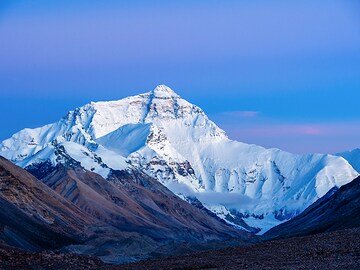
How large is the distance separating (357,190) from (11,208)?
62622 millimetres

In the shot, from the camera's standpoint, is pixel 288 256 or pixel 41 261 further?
pixel 41 261

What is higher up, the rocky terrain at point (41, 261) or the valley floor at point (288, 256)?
the valley floor at point (288, 256)

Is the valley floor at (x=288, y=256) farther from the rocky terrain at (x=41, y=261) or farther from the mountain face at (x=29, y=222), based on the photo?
the mountain face at (x=29, y=222)

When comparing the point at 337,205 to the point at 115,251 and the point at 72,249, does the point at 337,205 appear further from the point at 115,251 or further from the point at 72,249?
the point at 72,249

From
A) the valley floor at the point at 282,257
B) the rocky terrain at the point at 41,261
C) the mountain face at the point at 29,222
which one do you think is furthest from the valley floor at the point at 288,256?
the mountain face at the point at 29,222

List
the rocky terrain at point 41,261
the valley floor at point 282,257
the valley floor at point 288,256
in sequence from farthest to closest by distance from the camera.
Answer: the rocky terrain at point 41,261 < the valley floor at point 282,257 < the valley floor at point 288,256

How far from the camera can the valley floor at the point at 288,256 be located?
163 ft

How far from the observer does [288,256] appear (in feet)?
181

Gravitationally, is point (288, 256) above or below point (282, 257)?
above

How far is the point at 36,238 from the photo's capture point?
142m

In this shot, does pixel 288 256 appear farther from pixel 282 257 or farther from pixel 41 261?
pixel 41 261

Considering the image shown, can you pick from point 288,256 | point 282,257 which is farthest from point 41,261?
point 288,256

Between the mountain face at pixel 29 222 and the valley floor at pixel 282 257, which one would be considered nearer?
the valley floor at pixel 282 257

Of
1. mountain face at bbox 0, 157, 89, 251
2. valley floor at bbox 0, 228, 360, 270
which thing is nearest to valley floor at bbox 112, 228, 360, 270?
valley floor at bbox 0, 228, 360, 270
